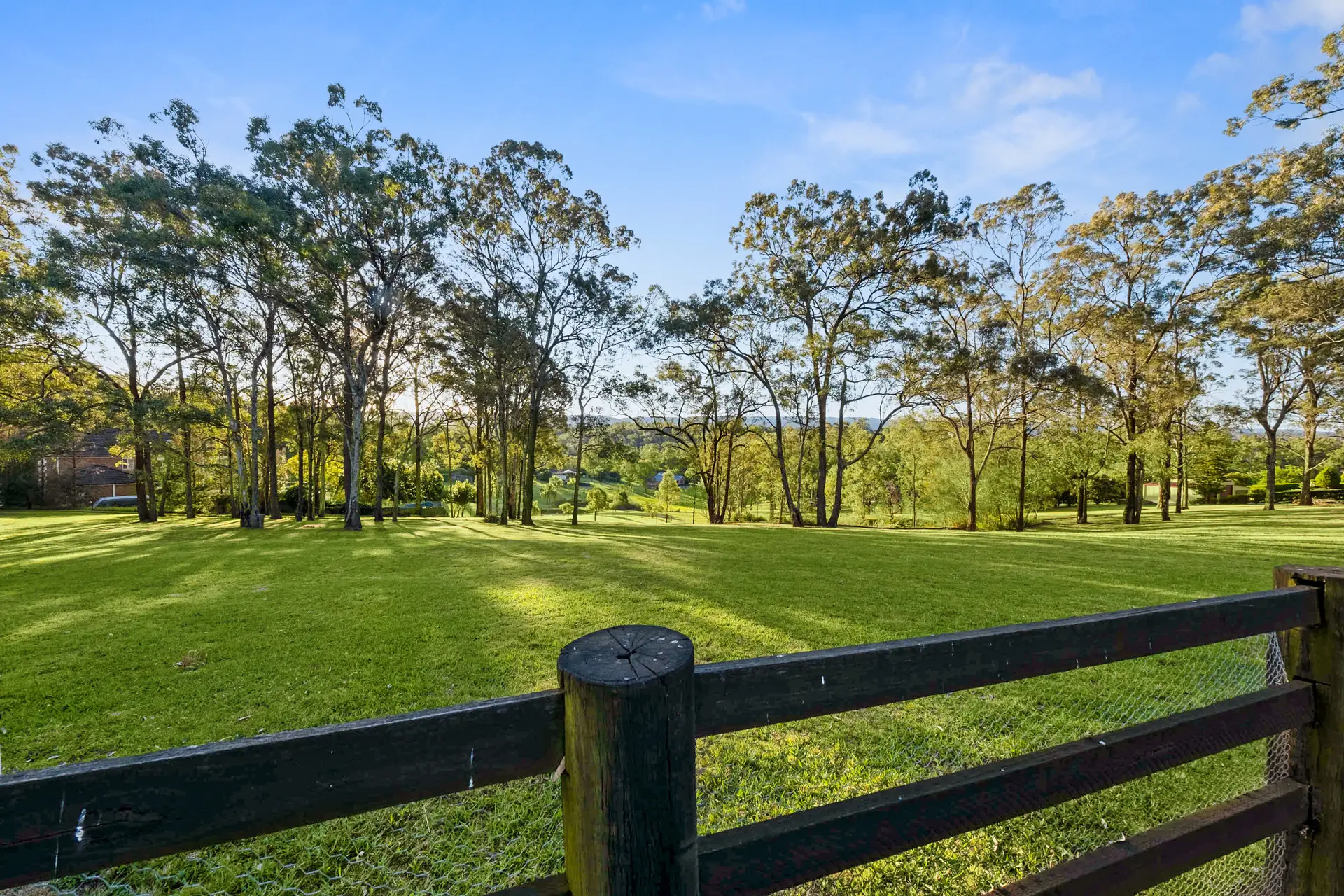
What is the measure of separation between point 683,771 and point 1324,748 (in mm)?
2643

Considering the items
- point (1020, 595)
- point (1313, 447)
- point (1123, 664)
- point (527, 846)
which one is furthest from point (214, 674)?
point (1313, 447)

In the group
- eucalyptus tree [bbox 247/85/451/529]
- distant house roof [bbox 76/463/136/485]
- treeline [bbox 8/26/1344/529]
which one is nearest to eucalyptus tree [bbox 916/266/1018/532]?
treeline [bbox 8/26/1344/529]

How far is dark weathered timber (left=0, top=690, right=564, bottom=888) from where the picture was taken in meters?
0.79

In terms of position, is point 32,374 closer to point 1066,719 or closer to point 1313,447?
point 1066,719

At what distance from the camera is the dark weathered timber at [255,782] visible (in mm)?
794

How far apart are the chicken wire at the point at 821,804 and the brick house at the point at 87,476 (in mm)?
40522

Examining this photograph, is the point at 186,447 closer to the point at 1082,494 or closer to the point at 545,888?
the point at 545,888

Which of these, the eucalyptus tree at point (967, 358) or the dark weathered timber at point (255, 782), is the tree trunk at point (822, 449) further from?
the dark weathered timber at point (255, 782)

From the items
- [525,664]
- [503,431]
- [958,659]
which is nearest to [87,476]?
[503,431]

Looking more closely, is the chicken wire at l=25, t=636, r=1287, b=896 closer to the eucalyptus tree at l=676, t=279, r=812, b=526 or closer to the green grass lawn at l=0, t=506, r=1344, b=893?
the green grass lawn at l=0, t=506, r=1344, b=893

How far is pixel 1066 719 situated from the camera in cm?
382

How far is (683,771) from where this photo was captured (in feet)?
3.49

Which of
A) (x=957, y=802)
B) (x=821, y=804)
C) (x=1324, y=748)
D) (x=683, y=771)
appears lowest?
(x=821, y=804)

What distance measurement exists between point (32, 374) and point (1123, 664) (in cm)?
3462
